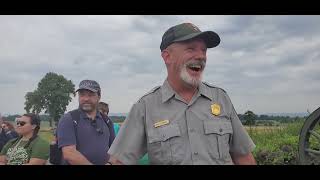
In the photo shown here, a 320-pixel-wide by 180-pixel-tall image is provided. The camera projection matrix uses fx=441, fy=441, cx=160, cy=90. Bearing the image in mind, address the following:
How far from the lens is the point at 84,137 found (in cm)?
289

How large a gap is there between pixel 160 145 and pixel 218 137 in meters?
0.33

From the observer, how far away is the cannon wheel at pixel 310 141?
3.16 m

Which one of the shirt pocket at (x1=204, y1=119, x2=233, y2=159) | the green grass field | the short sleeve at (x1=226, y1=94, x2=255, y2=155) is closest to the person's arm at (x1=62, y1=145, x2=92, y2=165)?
the green grass field

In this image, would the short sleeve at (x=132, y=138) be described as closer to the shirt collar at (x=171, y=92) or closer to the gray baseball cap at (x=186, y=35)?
the shirt collar at (x=171, y=92)

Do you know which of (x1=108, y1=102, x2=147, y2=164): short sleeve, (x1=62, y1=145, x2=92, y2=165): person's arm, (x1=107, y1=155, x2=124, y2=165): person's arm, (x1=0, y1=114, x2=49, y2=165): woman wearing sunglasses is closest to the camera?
(x1=108, y1=102, x2=147, y2=164): short sleeve

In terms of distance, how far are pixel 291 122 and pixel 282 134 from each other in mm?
125

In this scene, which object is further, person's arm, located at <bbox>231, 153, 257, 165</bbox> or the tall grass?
the tall grass

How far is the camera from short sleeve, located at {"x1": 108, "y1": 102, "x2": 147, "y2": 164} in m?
2.48

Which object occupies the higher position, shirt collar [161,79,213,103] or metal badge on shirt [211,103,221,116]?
shirt collar [161,79,213,103]

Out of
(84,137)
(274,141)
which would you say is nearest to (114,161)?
(84,137)

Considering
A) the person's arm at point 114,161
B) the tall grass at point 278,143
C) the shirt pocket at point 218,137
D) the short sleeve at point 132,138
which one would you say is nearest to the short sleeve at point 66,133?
the person's arm at point 114,161

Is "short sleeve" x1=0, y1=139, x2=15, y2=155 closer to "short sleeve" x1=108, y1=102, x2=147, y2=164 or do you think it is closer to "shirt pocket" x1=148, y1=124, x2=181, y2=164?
"short sleeve" x1=108, y1=102, x2=147, y2=164
